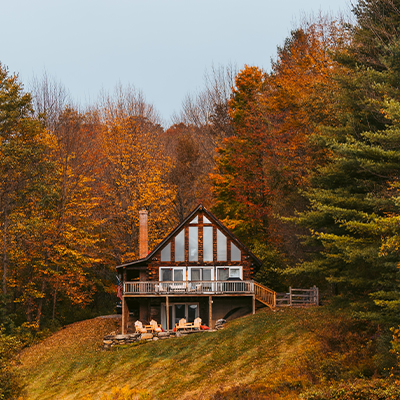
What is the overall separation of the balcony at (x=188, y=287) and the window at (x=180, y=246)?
5.46 ft

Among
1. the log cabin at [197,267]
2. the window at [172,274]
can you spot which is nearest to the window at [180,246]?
the log cabin at [197,267]

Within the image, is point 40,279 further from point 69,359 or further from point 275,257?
point 275,257

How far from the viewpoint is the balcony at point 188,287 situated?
105ft

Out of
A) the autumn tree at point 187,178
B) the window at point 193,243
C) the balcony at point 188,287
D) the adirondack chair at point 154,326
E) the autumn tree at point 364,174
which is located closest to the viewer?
the autumn tree at point 364,174

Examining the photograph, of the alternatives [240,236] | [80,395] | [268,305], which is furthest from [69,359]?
[240,236]

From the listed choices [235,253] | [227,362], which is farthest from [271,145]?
[227,362]

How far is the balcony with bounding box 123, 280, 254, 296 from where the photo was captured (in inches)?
1256

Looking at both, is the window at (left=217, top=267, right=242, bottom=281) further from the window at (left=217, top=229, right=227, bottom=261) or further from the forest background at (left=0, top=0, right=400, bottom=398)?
the forest background at (left=0, top=0, right=400, bottom=398)

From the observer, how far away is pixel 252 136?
4062cm

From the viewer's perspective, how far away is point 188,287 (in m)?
32.5

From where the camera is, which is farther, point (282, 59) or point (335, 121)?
point (282, 59)

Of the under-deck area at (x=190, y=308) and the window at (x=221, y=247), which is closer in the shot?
the under-deck area at (x=190, y=308)

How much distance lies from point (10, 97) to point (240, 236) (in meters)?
19.9

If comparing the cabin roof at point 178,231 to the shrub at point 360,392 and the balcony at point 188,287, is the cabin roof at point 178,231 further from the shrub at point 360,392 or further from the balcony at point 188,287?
the shrub at point 360,392
